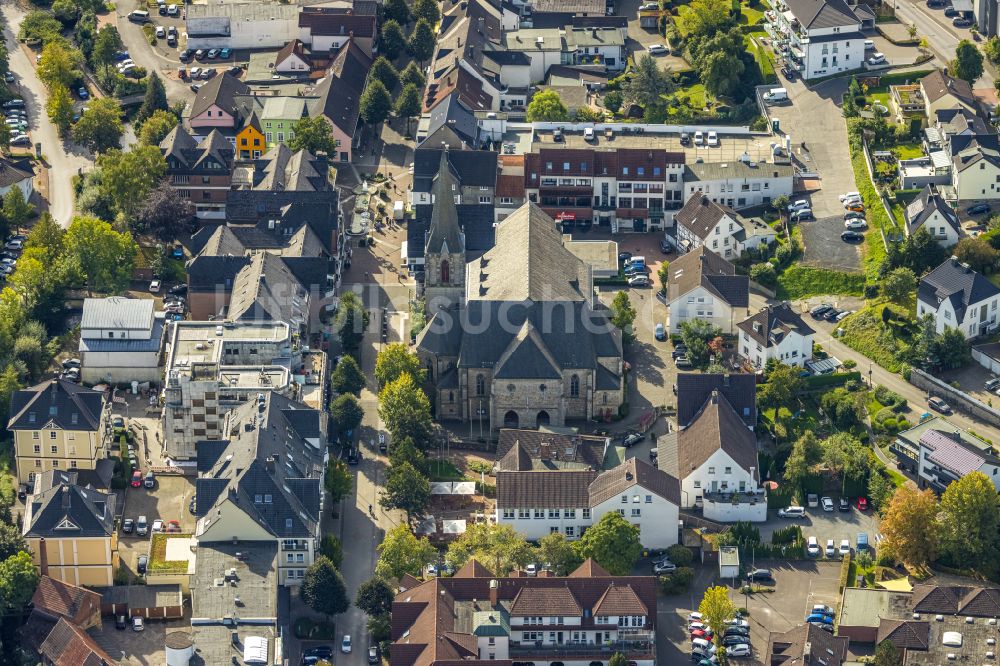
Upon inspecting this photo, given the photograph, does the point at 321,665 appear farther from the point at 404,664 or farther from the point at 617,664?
the point at 617,664

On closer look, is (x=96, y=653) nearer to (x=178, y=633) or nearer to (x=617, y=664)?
(x=178, y=633)

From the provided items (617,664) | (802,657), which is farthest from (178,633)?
(802,657)

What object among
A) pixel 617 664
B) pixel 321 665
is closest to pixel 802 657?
pixel 617 664

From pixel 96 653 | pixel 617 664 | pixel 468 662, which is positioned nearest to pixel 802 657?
pixel 617 664

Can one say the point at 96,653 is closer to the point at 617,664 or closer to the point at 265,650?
the point at 265,650

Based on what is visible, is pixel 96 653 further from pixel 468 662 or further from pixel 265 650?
pixel 468 662

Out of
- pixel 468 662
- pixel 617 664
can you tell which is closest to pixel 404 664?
pixel 468 662
